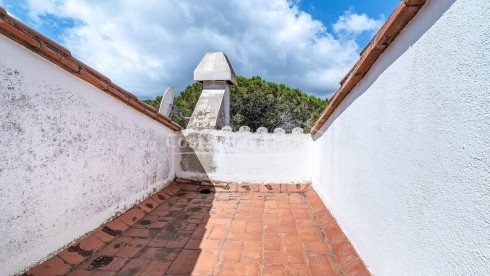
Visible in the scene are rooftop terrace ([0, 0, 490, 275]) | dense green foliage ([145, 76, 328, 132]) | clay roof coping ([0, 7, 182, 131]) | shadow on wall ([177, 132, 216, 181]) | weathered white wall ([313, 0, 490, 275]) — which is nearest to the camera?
weathered white wall ([313, 0, 490, 275])

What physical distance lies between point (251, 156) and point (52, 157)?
3.43m

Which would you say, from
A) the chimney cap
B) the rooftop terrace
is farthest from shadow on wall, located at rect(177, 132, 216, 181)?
the chimney cap

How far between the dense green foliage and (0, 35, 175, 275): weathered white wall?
9176 mm

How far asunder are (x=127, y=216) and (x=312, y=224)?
2.80 m

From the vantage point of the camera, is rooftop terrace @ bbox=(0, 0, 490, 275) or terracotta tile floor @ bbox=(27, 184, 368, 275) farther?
terracotta tile floor @ bbox=(27, 184, 368, 275)

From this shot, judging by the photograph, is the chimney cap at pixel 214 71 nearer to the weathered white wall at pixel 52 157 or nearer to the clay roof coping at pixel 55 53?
the clay roof coping at pixel 55 53

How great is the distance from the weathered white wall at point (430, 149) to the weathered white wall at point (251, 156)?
2656mm

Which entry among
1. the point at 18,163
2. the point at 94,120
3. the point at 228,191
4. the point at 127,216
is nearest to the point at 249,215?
the point at 228,191

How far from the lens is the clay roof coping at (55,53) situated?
197cm

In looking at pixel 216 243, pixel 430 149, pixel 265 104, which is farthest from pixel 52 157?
pixel 265 104

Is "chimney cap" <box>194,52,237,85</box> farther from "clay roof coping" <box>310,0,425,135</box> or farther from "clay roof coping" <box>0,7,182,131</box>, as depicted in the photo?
"clay roof coping" <box>310,0,425,135</box>

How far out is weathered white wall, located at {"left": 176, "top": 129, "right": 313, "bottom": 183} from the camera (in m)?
5.00

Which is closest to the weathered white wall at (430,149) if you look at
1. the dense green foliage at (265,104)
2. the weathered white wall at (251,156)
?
the weathered white wall at (251,156)

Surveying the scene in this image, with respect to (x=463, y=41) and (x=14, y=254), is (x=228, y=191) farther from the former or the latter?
(x=463, y=41)
